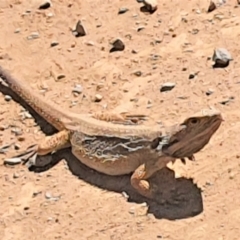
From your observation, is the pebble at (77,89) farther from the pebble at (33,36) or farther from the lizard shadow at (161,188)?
the pebble at (33,36)

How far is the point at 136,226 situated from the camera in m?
6.57

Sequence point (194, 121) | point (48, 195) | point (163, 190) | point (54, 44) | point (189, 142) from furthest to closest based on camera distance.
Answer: point (54, 44) → point (48, 195) → point (163, 190) → point (189, 142) → point (194, 121)

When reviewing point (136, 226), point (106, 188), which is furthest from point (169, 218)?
point (106, 188)

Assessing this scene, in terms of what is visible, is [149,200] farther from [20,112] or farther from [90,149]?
[20,112]

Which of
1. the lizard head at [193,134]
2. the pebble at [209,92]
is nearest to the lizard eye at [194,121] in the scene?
the lizard head at [193,134]

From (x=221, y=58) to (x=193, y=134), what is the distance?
1683 mm

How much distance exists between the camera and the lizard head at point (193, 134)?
6465 millimetres

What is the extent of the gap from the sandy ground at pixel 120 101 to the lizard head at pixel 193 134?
314 mm

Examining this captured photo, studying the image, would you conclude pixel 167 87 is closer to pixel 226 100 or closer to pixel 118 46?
Answer: pixel 226 100

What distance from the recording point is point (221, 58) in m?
8.05

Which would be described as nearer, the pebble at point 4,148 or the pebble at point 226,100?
the pebble at point 226,100

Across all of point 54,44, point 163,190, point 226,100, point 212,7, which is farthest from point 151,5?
point 163,190

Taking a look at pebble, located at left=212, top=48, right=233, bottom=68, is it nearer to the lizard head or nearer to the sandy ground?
the sandy ground

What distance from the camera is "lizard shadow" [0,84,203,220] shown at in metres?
6.64
